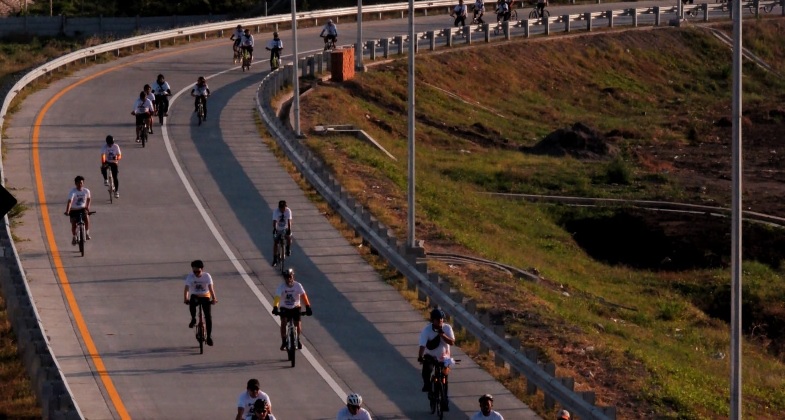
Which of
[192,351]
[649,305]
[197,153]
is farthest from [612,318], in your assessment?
[197,153]

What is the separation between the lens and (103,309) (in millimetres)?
25219

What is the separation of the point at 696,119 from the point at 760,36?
632 inches

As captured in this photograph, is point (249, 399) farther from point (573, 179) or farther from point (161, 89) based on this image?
point (573, 179)

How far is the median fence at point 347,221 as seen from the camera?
62.3 feet

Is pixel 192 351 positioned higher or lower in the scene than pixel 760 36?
lower

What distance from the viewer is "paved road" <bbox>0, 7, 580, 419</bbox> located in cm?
2095

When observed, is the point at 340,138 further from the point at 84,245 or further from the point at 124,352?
the point at 124,352

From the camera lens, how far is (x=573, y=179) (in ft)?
148

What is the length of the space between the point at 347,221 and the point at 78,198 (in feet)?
18.2

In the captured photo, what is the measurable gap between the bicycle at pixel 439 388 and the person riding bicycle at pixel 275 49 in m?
33.1

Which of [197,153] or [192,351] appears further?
Answer: [197,153]

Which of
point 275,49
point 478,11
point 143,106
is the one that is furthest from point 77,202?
point 478,11

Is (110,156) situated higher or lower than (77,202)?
higher

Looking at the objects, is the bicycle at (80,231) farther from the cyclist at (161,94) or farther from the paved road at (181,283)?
the cyclist at (161,94)
